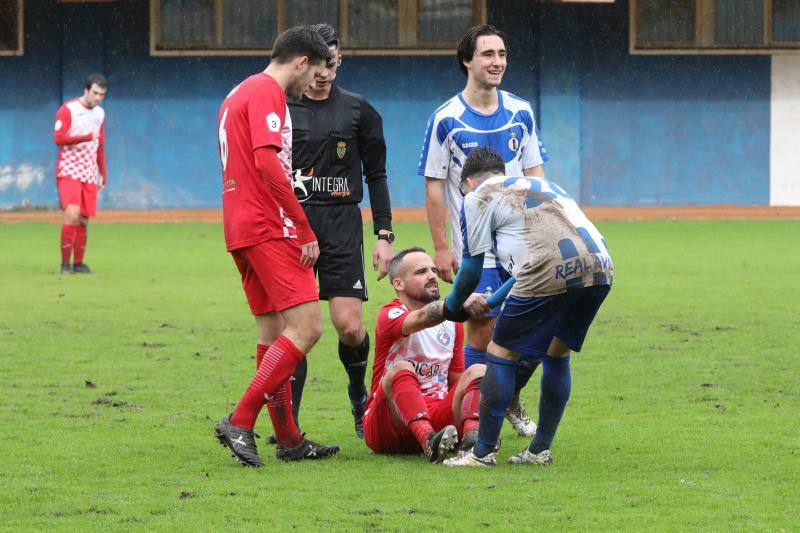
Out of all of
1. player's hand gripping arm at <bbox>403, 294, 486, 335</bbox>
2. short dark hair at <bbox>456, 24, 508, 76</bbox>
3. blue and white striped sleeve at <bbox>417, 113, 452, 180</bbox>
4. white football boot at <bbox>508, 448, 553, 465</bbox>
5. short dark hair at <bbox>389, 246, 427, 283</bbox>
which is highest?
short dark hair at <bbox>456, 24, 508, 76</bbox>

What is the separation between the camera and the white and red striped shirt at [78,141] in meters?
16.7

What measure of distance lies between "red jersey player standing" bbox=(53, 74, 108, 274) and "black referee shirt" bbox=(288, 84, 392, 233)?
31.5ft

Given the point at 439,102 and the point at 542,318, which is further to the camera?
the point at 439,102

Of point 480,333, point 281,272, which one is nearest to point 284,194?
point 281,272

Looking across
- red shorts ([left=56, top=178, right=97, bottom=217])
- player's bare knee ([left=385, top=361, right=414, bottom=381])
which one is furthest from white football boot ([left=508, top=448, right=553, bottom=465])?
red shorts ([left=56, top=178, right=97, bottom=217])

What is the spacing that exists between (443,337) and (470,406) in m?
0.45

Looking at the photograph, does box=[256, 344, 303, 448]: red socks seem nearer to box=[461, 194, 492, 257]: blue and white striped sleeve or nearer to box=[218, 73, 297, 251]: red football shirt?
box=[218, 73, 297, 251]: red football shirt

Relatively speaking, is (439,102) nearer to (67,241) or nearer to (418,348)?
(67,241)

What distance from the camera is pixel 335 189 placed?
718 centimetres

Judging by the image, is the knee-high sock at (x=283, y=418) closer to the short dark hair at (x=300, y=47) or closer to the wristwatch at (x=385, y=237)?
the wristwatch at (x=385, y=237)

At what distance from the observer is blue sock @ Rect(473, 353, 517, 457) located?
600cm

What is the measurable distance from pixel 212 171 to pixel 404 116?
12.7ft

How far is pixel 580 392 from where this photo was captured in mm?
8297

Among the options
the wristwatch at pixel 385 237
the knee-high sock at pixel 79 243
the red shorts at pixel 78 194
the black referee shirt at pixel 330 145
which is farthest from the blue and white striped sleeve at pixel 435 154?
the red shorts at pixel 78 194
